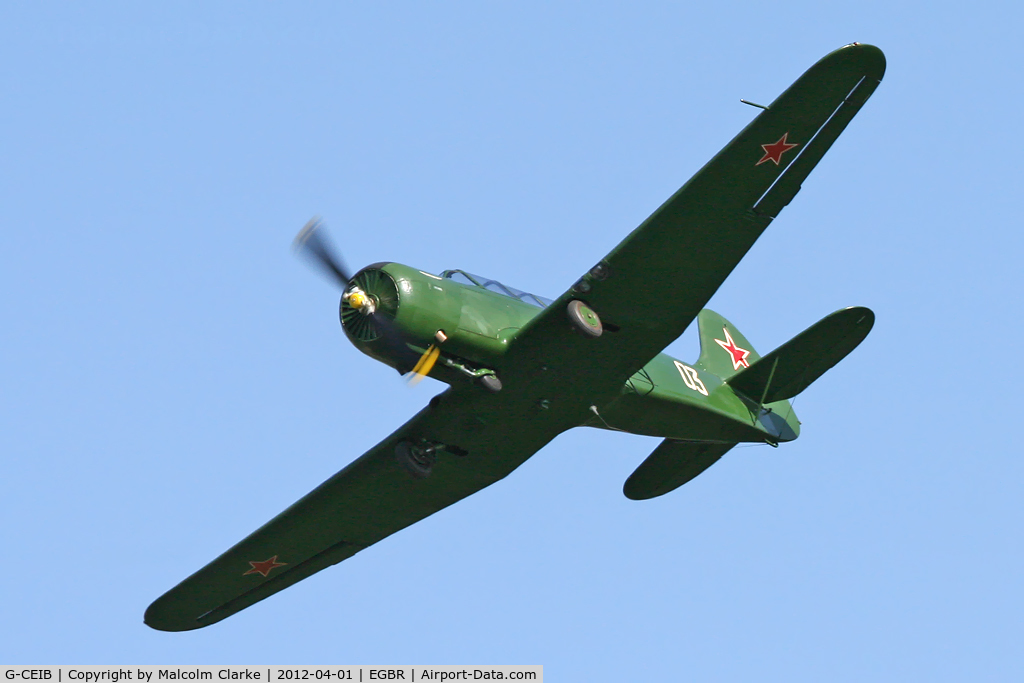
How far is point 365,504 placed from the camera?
1672 centimetres

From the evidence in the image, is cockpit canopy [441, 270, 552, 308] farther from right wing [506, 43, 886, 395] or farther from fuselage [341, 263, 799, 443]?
right wing [506, 43, 886, 395]

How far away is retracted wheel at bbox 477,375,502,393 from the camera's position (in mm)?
13898

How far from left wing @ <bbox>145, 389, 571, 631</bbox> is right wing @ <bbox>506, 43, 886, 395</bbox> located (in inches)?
39.3

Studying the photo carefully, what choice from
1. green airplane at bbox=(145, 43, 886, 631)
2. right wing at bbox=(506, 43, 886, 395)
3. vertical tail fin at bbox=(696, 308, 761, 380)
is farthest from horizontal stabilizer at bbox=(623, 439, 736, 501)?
right wing at bbox=(506, 43, 886, 395)

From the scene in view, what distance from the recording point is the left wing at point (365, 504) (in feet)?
48.8

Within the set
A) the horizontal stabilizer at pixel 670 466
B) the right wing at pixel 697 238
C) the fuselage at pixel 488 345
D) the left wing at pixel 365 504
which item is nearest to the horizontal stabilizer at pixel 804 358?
the fuselage at pixel 488 345

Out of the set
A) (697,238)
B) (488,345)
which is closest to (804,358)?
(697,238)

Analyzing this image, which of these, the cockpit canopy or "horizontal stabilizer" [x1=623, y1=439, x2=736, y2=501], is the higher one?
the cockpit canopy

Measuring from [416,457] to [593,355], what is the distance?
259cm

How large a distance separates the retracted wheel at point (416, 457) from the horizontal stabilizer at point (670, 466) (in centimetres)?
321

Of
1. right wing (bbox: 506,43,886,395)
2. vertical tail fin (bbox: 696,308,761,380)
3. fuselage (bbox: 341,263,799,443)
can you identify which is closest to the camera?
right wing (bbox: 506,43,886,395)

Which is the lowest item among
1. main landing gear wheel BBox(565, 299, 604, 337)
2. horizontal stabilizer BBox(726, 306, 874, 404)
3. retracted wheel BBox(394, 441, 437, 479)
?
retracted wheel BBox(394, 441, 437, 479)

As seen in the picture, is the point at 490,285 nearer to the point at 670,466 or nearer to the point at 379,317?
the point at 379,317

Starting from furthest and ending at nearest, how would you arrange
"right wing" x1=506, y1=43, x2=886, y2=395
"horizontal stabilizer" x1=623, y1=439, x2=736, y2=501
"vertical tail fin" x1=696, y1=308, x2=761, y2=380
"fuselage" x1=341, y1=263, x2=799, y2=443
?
"vertical tail fin" x1=696, y1=308, x2=761, y2=380, "horizontal stabilizer" x1=623, y1=439, x2=736, y2=501, "fuselage" x1=341, y1=263, x2=799, y2=443, "right wing" x1=506, y1=43, x2=886, y2=395
